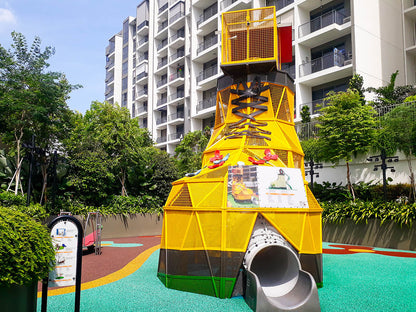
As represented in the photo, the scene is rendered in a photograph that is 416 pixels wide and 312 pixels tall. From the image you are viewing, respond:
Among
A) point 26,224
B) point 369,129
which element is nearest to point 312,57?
point 369,129

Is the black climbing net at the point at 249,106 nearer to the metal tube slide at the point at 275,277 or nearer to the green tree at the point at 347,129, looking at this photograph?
the metal tube slide at the point at 275,277

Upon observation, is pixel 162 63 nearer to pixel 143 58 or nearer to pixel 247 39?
pixel 143 58

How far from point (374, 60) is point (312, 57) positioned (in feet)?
15.8

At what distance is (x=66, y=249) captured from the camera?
5047 millimetres

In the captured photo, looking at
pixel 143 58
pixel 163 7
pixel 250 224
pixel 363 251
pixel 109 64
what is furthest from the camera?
pixel 109 64

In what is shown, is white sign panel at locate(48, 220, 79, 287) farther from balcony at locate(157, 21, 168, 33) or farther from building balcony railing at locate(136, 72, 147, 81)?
building balcony railing at locate(136, 72, 147, 81)

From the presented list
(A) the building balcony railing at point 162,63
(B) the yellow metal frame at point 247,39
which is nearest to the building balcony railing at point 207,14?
(A) the building balcony railing at point 162,63

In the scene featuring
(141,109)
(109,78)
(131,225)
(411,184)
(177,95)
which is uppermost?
(109,78)

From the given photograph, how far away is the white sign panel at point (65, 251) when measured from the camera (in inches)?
195

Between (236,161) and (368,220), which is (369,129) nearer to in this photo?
(368,220)

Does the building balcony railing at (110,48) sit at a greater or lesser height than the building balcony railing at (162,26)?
greater

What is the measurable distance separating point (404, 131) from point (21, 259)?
14.9 m

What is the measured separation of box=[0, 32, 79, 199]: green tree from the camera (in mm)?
15227

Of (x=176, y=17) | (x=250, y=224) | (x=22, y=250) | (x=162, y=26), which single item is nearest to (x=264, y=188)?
(x=250, y=224)
